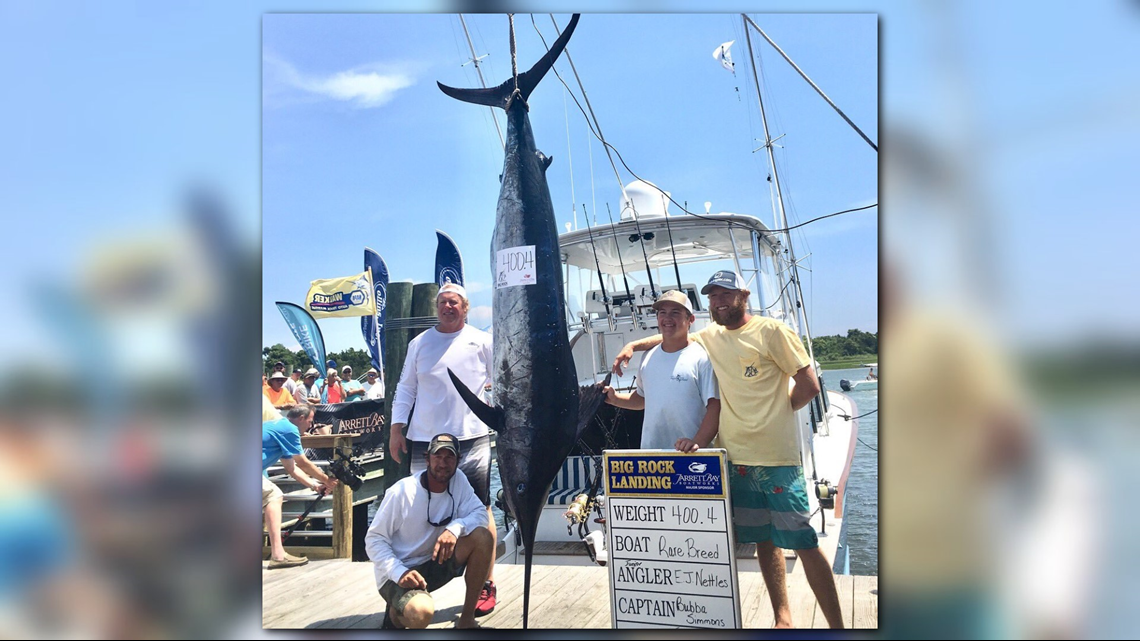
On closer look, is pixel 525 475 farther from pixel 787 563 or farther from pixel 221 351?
pixel 221 351

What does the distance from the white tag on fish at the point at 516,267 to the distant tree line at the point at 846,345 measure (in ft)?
3.84

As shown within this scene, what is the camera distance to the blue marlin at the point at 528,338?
2.38 metres

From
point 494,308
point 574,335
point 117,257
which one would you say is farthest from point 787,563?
point 117,257

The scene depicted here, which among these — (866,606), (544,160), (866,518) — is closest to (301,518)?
(544,160)

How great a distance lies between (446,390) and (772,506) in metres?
1.28

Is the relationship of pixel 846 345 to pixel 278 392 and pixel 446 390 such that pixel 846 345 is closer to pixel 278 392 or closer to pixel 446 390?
pixel 446 390

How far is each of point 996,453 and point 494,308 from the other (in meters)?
1.80

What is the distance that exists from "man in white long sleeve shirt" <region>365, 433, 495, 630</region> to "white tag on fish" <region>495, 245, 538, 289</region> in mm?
660

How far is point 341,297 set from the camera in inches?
111

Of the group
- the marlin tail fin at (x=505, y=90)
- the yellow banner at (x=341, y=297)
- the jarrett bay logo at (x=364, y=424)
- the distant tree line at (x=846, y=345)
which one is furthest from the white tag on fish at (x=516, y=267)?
the distant tree line at (x=846, y=345)

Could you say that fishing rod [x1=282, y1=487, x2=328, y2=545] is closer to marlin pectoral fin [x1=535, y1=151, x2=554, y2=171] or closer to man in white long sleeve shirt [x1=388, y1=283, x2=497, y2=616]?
man in white long sleeve shirt [x1=388, y1=283, x2=497, y2=616]

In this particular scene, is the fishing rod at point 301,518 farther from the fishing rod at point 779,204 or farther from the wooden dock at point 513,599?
the fishing rod at point 779,204

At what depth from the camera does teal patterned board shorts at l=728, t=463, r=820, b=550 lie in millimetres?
2248

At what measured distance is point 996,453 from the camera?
229cm
